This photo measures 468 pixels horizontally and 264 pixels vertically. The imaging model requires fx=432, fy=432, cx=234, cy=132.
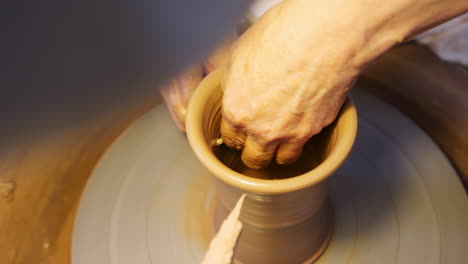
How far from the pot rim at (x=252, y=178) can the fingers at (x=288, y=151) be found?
95 millimetres

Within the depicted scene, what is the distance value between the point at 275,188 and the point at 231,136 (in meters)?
0.20

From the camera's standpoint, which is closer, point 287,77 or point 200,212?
point 287,77

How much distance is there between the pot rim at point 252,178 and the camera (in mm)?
663

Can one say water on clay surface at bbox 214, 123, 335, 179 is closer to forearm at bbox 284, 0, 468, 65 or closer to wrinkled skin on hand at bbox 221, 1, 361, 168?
wrinkled skin on hand at bbox 221, 1, 361, 168

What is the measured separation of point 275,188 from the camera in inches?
26.0

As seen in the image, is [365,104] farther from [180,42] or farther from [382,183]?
[180,42]

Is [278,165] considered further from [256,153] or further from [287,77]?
[287,77]

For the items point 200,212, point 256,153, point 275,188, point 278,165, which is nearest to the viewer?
point 275,188

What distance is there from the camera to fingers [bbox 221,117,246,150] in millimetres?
813

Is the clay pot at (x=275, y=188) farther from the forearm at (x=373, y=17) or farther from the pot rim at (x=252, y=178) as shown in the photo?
the forearm at (x=373, y=17)

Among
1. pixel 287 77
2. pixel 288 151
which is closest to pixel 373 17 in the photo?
pixel 287 77

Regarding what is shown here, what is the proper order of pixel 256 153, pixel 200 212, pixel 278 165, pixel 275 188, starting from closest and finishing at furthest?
pixel 275 188 → pixel 256 153 → pixel 278 165 → pixel 200 212

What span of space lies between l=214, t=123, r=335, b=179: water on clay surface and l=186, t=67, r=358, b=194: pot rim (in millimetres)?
135

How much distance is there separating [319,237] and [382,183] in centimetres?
27
